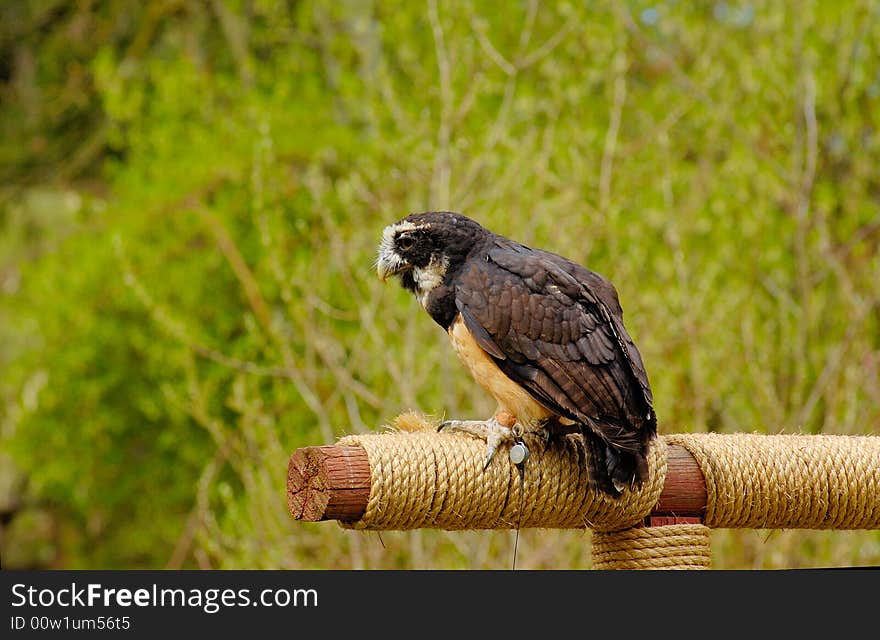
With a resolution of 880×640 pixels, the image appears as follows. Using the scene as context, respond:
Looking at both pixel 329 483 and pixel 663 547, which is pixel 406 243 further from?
pixel 663 547

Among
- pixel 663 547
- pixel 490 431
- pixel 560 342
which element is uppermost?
pixel 560 342

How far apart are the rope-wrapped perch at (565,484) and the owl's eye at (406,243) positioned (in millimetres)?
295

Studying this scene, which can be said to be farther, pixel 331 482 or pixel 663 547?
pixel 663 547

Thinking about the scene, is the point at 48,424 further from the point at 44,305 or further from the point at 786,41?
the point at 786,41

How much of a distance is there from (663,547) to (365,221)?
2.46m

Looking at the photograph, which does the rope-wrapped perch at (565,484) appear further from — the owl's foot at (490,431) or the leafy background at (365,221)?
the leafy background at (365,221)

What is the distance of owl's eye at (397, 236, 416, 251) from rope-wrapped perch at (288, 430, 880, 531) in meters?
0.29

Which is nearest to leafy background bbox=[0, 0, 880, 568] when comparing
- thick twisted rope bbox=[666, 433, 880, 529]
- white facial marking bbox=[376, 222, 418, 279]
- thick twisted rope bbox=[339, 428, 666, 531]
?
white facial marking bbox=[376, 222, 418, 279]

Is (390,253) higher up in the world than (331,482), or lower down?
higher up

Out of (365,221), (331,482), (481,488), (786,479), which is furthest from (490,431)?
(365,221)

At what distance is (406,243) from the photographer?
78.3 inches

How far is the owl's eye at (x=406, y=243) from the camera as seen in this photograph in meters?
1.98

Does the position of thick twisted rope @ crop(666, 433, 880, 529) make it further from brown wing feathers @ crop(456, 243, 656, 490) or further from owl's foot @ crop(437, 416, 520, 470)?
owl's foot @ crop(437, 416, 520, 470)

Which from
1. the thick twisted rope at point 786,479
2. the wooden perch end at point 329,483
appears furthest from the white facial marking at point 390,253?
the thick twisted rope at point 786,479
